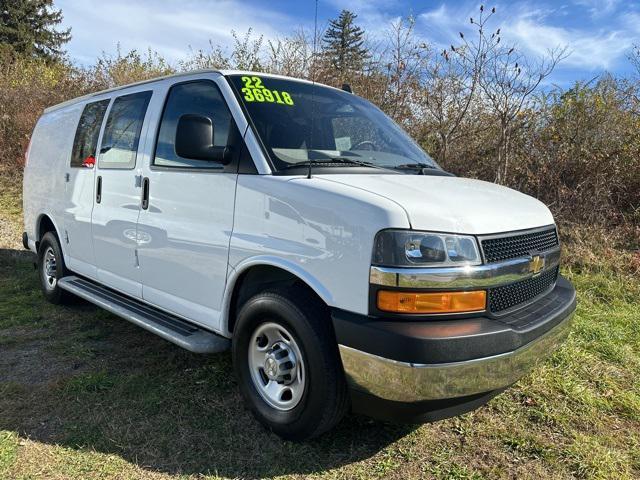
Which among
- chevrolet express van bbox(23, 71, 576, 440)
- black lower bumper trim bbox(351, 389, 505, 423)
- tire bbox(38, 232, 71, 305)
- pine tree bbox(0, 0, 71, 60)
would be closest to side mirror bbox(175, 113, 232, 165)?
chevrolet express van bbox(23, 71, 576, 440)

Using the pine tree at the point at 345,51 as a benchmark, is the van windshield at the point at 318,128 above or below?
below

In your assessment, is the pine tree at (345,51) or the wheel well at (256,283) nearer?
the wheel well at (256,283)

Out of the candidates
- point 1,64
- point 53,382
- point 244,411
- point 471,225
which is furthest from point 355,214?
point 1,64

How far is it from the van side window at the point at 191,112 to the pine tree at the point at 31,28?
109 feet

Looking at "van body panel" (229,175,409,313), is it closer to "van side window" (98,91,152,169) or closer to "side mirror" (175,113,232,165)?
"side mirror" (175,113,232,165)

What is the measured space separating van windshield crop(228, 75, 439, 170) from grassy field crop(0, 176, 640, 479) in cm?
162

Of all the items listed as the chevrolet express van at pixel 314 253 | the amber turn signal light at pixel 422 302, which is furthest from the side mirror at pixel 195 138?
the amber turn signal light at pixel 422 302

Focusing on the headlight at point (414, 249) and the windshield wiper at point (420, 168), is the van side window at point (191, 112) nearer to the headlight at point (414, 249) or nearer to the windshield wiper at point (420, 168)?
the windshield wiper at point (420, 168)

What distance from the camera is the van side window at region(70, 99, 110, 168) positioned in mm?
4535

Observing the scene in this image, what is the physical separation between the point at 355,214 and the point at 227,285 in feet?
3.46

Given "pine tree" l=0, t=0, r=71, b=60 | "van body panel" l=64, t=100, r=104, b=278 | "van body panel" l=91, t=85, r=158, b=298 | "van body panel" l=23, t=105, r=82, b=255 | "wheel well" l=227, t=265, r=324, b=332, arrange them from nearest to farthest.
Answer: "wheel well" l=227, t=265, r=324, b=332
"van body panel" l=91, t=85, r=158, b=298
"van body panel" l=64, t=100, r=104, b=278
"van body panel" l=23, t=105, r=82, b=255
"pine tree" l=0, t=0, r=71, b=60

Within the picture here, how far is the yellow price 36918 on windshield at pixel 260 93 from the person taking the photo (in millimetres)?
3196

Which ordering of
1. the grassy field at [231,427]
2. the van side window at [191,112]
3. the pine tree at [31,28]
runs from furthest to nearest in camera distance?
the pine tree at [31,28], the van side window at [191,112], the grassy field at [231,427]

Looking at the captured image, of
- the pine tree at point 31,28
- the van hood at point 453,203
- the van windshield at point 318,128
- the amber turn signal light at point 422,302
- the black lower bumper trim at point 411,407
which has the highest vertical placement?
the pine tree at point 31,28
